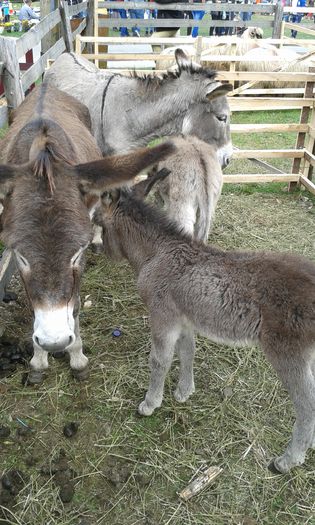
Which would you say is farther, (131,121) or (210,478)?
(131,121)

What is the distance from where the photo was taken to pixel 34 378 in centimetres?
362

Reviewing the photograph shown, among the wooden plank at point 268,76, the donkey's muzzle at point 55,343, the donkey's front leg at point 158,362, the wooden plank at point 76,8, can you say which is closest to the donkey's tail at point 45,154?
the donkey's muzzle at point 55,343

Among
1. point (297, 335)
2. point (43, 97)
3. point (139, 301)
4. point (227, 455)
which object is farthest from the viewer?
point (139, 301)

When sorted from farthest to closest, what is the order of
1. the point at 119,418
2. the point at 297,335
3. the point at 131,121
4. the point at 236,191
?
the point at 236,191
the point at 131,121
the point at 119,418
the point at 297,335

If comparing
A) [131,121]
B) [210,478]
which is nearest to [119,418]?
[210,478]

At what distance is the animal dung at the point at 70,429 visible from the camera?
319 centimetres

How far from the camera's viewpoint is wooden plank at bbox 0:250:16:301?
14.3 feet

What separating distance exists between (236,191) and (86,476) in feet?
17.7

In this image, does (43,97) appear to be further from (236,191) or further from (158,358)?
(236,191)

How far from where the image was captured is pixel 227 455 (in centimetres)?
312

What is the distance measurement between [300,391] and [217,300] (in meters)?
0.72

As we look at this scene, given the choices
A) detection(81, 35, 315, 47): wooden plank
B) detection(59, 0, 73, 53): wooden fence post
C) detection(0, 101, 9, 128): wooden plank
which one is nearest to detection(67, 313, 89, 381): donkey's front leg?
detection(0, 101, 9, 128): wooden plank

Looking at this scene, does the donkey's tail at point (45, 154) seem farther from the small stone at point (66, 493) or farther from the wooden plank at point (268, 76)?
the wooden plank at point (268, 76)

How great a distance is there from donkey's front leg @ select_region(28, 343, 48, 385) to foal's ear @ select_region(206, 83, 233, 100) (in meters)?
3.21
